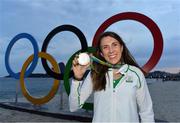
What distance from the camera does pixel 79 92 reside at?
2318 mm

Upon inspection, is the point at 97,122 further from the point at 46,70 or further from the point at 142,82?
the point at 46,70

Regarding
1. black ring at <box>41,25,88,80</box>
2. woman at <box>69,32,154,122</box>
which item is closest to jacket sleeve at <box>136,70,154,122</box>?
woman at <box>69,32,154,122</box>

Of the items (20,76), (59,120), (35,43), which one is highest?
(35,43)

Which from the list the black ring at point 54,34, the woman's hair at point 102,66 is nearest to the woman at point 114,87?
the woman's hair at point 102,66

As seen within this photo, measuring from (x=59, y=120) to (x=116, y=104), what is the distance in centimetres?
877

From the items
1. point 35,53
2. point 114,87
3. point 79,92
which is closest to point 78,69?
Result: point 79,92

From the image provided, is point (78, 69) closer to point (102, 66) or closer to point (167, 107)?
point (102, 66)

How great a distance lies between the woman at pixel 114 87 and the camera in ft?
7.38

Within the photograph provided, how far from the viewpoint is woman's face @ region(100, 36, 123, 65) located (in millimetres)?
2363

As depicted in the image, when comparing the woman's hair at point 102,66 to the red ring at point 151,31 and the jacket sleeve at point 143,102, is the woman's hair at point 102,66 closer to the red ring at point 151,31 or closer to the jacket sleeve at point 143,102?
the jacket sleeve at point 143,102

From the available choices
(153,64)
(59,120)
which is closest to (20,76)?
(59,120)

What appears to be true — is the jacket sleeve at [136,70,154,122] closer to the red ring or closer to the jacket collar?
the jacket collar

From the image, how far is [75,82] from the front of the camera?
2.31 m

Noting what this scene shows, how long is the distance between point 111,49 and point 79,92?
0.34 m
